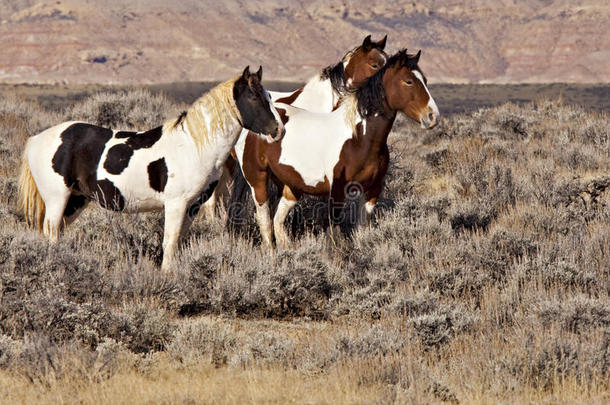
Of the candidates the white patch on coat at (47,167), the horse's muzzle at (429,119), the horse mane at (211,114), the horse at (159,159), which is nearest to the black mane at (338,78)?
the horse's muzzle at (429,119)

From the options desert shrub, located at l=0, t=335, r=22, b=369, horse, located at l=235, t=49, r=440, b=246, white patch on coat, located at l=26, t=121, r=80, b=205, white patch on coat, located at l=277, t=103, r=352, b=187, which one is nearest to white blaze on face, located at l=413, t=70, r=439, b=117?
horse, located at l=235, t=49, r=440, b=246

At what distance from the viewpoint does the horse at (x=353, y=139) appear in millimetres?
7402

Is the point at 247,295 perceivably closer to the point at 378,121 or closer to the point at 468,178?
the point at 378,121

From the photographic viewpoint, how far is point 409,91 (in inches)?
291

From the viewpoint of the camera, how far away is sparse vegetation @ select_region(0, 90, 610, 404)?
15.2 feet

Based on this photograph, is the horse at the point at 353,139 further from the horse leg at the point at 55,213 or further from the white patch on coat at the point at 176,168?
the horse leg at the point at 55,213

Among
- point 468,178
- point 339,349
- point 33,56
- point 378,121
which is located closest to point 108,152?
point 378,121

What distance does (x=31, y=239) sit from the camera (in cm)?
630

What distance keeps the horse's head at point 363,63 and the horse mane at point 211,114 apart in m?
2.26

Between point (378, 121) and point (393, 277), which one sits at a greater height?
point (378, 121)

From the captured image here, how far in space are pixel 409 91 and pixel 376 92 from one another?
1.13 ft

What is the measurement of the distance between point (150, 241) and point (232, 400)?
3.88m

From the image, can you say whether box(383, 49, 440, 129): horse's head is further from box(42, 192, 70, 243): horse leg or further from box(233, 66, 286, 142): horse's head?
box(42, 192, 70, 243): horse leg

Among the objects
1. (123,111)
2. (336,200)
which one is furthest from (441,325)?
(123,111)
